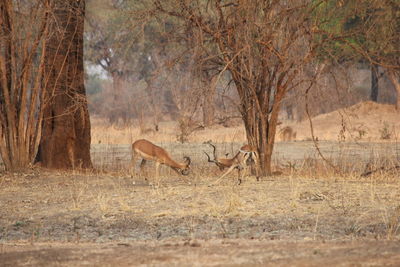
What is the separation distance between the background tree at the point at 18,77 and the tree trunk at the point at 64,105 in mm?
373

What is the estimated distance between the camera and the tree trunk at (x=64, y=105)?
13953mm


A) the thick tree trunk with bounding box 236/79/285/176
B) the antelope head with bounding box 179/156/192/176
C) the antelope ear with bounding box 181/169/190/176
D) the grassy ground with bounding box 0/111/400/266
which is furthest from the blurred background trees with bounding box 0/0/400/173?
the grassy ground with bounding box 0/111/400/266

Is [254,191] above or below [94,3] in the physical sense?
below

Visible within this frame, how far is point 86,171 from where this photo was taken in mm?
13641

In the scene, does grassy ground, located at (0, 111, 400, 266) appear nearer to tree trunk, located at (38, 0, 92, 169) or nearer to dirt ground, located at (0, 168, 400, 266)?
dirt ground, located at (0, 168, 400, 266)

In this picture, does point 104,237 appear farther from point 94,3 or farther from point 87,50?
point 87,50

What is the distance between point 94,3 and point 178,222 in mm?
28277

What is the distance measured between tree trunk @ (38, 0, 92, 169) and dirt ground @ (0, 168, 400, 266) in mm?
1371

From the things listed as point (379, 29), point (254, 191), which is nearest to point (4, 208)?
point (254, 191)

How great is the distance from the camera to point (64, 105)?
1406 cm

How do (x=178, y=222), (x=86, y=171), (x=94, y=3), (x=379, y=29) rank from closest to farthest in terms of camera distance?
(x=178, y=222)
(x=86, y=171)
(x=379, y=29)
(x=94, y=3)

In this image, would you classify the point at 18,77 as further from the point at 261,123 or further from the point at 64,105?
the point at 261,123

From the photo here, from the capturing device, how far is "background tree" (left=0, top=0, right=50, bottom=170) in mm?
12984

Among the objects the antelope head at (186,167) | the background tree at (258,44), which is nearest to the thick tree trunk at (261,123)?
the background tree at (258,44)
